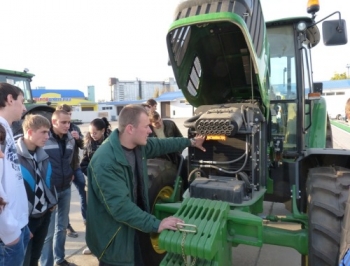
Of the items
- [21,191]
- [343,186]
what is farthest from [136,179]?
[343,186]

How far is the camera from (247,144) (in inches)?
112

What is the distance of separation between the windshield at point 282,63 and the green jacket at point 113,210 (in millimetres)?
2364

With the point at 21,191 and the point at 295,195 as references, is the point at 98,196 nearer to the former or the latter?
the point at 21,191

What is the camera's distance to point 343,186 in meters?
2.53

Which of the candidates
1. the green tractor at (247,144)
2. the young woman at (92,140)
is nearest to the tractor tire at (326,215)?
the green tractor at (247,144)

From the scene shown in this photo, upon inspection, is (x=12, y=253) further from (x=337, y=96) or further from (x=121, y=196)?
(x=337, y=96)

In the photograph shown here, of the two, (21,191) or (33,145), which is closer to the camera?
(21,191)

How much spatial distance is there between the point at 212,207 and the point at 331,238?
906mm

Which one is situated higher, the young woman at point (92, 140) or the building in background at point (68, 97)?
the building in background at point (68, 97)

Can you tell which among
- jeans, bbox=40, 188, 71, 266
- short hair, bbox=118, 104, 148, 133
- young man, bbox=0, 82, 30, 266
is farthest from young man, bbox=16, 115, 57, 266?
short hair, bbox=118, 104, 148, 133

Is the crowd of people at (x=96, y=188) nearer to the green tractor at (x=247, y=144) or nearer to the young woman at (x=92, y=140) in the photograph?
the green tractor at (x=247, y=144)

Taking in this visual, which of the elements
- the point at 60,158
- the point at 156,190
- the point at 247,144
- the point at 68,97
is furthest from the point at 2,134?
the point at 68,97

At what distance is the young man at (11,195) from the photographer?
189cm

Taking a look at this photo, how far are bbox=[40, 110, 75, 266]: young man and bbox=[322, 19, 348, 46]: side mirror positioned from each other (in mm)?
2943
